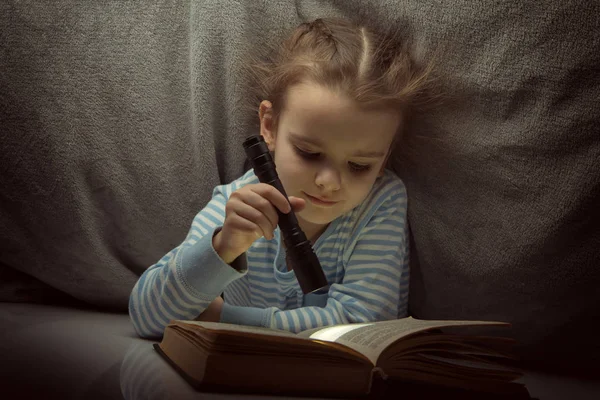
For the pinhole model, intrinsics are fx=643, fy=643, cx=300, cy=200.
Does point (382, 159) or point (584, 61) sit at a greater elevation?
point (584, 61)

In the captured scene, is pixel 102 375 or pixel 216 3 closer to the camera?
pixel 102 375

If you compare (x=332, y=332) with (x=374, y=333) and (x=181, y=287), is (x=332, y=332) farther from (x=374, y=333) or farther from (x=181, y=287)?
(x=181, y=287)

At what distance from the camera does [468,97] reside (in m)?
0.92

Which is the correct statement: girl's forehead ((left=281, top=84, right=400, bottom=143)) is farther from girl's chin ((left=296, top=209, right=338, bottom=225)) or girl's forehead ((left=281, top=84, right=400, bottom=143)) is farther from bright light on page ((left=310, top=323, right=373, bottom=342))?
bright light on page ((left=310, top=323, right=373, bottom=342))

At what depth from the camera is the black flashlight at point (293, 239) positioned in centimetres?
81

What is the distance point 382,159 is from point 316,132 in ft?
0.38

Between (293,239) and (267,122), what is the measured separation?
25cm

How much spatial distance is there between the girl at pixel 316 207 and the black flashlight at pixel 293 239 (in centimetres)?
2

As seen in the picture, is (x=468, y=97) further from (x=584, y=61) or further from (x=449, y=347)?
(x=449, y=347)

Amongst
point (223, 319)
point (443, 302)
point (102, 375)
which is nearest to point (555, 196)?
point (443, 302)

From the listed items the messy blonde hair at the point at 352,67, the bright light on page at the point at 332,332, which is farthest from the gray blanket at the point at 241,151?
the bright light on page at the point at 332,332

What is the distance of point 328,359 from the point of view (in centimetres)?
Answer: 65

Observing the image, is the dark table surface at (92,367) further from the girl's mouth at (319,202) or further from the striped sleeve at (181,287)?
the girl's mouth at (319,202)

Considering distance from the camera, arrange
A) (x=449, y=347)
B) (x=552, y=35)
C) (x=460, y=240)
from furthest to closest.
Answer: (x=460, y=240)
(x=552, y=35)
(x=449, y=347)
